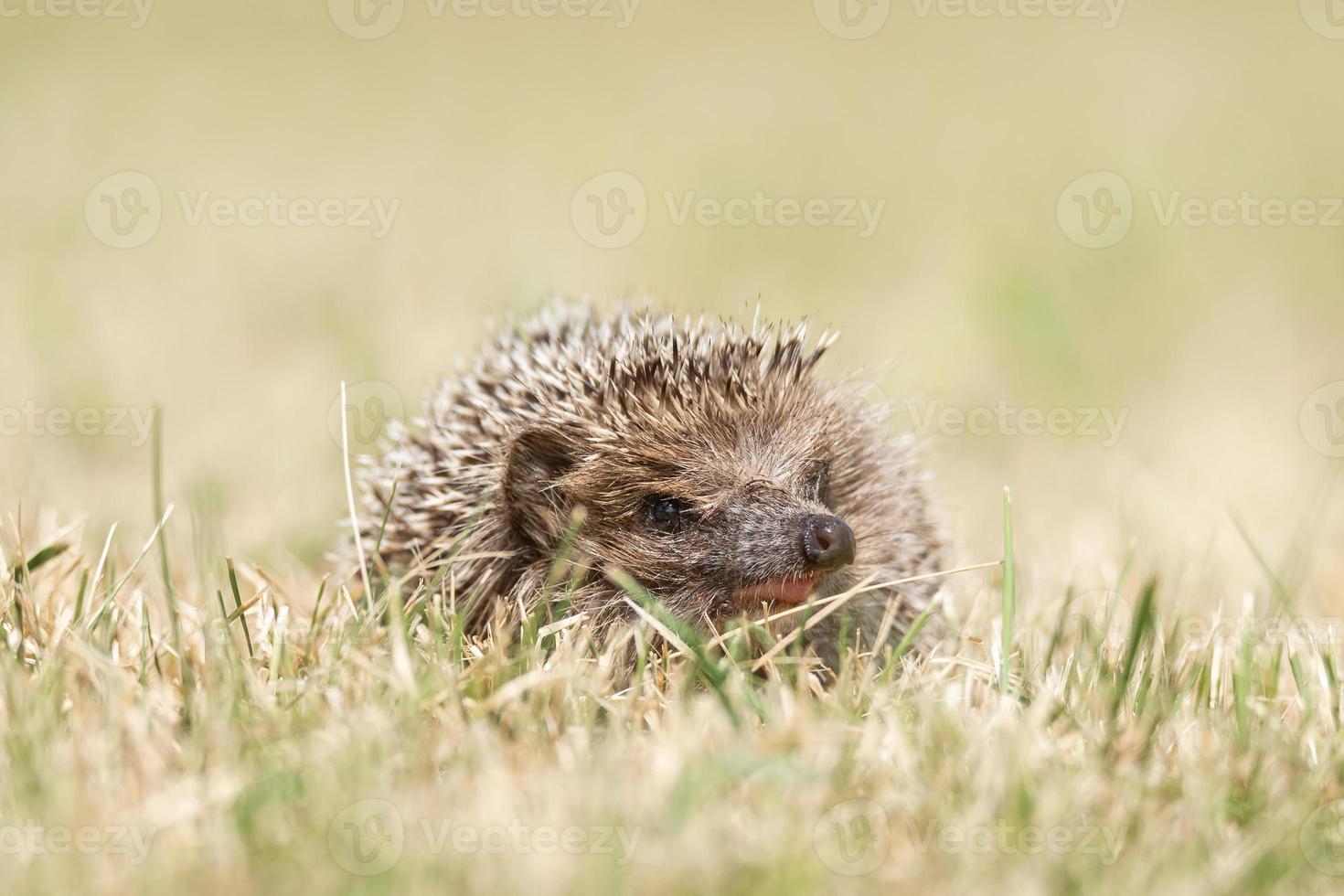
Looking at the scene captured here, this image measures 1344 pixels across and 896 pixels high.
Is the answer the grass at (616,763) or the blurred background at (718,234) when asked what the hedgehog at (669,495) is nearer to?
the grass at (616,763)

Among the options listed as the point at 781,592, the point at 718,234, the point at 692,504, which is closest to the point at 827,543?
the point at 781,592

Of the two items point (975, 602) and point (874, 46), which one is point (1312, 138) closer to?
point (874, 46)

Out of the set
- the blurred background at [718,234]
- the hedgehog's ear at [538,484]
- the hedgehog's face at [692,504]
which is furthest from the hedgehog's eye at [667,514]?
the blurred background at [718,234]

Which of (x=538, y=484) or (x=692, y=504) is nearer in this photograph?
(x=692, y=504)

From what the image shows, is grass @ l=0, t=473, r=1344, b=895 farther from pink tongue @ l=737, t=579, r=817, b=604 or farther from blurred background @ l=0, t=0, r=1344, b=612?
blurred background @ l=0, t=0, r=1344, b=612

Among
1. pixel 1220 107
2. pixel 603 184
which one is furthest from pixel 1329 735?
pixel 1220 107

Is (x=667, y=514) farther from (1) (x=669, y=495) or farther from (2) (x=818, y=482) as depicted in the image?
(2) (x=818, y=482)

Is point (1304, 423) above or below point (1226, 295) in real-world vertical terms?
below
